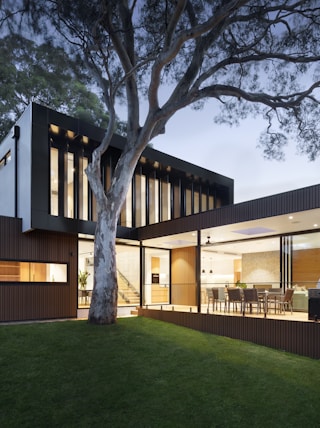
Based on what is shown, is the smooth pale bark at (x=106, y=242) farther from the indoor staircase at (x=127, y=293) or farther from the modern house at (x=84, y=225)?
the indoor staircase at (x=127, y=293)

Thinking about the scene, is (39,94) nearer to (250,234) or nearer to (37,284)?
(37,284)

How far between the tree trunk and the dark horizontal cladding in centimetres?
262

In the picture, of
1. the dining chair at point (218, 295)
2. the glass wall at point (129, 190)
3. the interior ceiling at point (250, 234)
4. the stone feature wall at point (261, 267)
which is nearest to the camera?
the interior ceiling at point (250, 234)

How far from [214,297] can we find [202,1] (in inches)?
355

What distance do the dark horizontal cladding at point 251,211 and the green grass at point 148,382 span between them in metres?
3.43

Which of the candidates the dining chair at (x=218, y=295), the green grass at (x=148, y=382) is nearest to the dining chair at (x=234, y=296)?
the dining chair at (x=218, y=295)

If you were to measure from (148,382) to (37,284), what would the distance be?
7363mm

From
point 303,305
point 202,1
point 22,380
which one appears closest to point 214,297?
point 303,305

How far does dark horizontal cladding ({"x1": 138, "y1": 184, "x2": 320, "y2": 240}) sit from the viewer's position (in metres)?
9.25

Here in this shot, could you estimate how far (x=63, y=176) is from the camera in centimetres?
1333

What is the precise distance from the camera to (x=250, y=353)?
27.8 feet

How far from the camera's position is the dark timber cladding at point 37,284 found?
479 inches

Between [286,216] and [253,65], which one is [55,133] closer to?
[253,65]

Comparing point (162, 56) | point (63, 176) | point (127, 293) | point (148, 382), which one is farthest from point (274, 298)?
point (127, 293)
